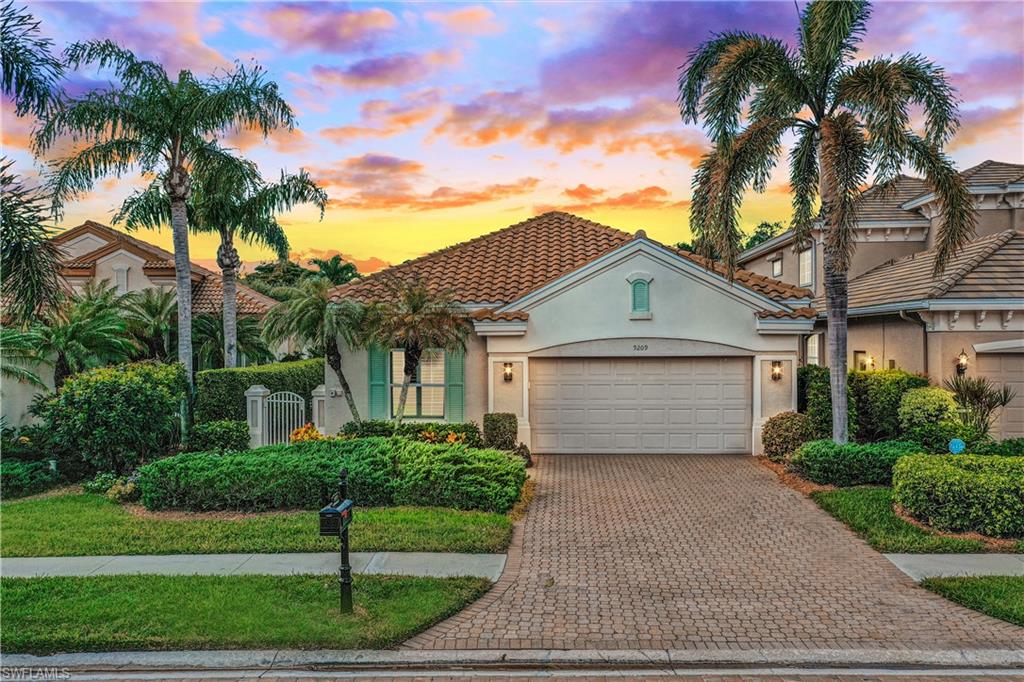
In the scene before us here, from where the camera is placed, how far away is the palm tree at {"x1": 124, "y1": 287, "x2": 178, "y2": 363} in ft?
62.0

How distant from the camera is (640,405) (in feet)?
49.8

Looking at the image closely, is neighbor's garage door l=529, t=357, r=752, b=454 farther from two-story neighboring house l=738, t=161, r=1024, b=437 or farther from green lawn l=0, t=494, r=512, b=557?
green lawn l=0, t=494, r=512, b=557

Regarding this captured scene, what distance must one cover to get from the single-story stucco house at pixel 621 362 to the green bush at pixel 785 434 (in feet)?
2.00

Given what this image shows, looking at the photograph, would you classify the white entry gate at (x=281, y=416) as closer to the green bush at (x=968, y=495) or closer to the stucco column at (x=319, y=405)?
the stucco column at (x=319, y=405)

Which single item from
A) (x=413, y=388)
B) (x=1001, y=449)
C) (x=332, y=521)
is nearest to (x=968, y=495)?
(x=1001, y=449)

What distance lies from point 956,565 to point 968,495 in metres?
1.50

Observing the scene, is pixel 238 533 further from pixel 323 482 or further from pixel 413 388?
pixel 413 388

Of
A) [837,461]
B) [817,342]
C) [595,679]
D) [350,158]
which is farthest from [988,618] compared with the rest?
[350,158]

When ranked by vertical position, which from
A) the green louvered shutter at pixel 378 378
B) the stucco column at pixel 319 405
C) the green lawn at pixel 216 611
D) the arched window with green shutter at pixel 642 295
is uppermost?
the arched window with green shutter at pixel 642 295

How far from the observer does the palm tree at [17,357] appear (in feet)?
42.4

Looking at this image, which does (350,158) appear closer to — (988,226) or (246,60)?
(246,60)

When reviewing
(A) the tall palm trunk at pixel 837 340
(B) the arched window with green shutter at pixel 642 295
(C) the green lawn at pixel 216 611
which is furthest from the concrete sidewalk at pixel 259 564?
(B) the arched window with green shutter at pixel 642 295

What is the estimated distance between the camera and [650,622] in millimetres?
6305

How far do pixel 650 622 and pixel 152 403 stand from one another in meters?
10.6
